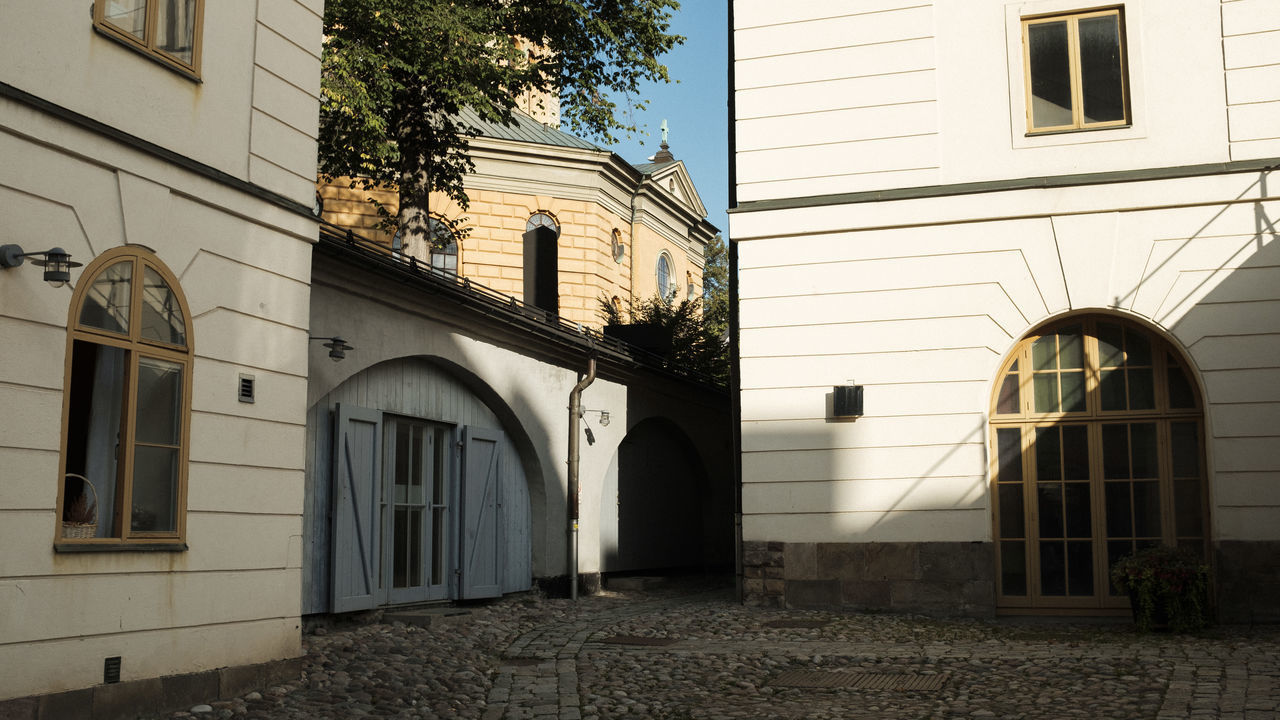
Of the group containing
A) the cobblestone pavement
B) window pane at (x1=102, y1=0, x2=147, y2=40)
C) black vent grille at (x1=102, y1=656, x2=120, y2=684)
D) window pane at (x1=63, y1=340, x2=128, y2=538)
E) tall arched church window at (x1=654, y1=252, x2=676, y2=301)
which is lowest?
the cobblestone pavement

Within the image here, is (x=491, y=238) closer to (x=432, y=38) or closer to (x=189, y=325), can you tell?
(x=432, y=38)

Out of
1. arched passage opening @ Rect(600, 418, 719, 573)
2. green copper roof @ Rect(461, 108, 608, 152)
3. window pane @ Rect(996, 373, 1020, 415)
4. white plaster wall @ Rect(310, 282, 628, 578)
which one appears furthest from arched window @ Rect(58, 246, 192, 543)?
green copper roof @ Rect(461, 108, 608, 152)

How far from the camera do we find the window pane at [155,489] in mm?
6898

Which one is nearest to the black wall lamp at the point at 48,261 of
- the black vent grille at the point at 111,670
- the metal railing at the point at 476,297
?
the black vent grille at the point at 111,670

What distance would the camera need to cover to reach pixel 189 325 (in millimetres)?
7367

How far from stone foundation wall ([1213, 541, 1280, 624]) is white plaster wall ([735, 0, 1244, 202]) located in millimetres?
3676

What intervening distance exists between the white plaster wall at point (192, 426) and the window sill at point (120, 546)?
4 cm

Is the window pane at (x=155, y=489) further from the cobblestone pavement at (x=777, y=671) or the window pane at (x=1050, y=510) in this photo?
the window pane at (x=1050, y=510)

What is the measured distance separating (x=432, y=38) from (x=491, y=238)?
33.2ft

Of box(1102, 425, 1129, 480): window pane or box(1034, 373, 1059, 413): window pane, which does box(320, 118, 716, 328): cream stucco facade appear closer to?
box(1034, 373, 1059, 413): window pane

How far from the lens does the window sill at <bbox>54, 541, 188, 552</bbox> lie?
6.26 metres

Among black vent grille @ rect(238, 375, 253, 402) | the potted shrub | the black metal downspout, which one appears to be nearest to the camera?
black vent grille @ rect(238, 375, 253, 402)

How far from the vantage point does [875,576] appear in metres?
11.7

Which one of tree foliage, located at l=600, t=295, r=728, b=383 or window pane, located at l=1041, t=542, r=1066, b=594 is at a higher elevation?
tree foliage, located at l=600, t=295, r=728, b=383
